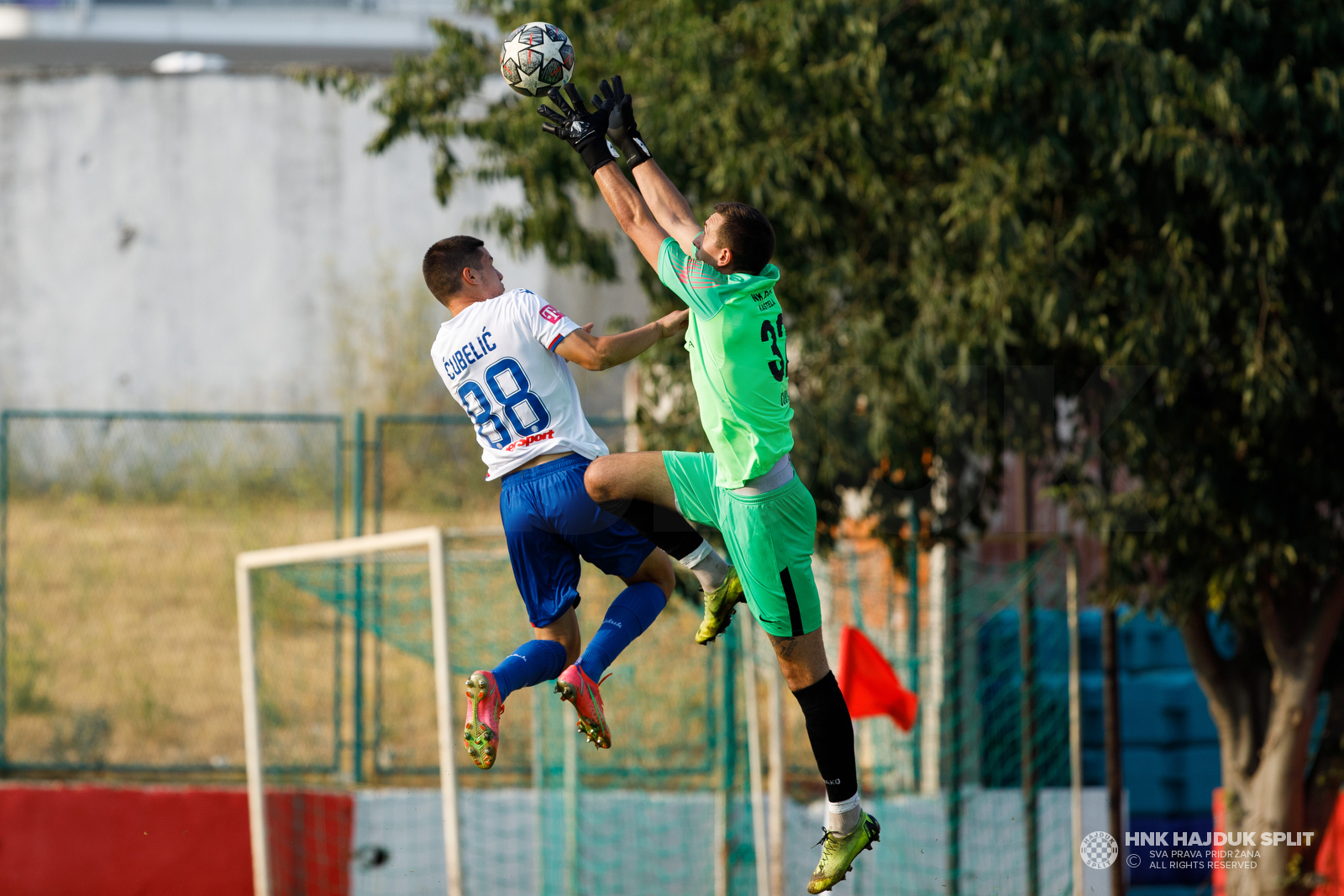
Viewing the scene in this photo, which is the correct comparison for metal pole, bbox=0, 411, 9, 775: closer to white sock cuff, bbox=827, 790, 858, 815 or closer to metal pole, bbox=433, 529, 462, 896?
metal pole, bbox=433, 529, 462, 896

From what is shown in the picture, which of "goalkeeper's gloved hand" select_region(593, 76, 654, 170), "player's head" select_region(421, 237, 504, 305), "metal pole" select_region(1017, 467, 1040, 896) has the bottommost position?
"metal pole" select_region(1017, 467, 1040, 896)

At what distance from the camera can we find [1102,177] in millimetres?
8398

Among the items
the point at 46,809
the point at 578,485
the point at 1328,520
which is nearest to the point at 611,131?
the point at 578,485

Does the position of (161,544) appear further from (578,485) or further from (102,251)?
(578,485)

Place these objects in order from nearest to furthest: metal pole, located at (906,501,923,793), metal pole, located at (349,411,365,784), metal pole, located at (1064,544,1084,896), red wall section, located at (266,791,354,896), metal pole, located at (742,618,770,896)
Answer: metal pole, located at (742,618,770,896)
metal pole, located at (1064,544,1084,896)
red wall section, located at (266,791,354,896)
metal pole, located at (906,501,923,793)
metal pole, located at (349,411,365,784)

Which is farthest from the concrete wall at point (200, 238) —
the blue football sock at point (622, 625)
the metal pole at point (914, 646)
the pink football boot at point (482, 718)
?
the pink football boot at point (482, 718)

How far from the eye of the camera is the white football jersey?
204 inches

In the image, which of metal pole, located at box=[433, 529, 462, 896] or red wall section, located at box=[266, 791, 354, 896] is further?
red wall section, located at box=[266, 791, 354, 896]

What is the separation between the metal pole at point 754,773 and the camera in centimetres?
998

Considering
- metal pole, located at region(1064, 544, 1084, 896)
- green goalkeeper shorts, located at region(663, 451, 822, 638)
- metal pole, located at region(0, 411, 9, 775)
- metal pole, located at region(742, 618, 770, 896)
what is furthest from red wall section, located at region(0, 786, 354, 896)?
green goalkeeper shorts, located at region(663, 451, 822, 638)

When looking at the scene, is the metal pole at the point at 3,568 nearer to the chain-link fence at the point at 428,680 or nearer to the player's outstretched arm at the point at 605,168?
the chain-link fence at the point at 428,680

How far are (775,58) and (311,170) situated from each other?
1250 centimetres

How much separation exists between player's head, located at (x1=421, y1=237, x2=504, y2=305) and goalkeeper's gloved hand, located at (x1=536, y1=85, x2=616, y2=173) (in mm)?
522

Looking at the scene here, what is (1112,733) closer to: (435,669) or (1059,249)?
(1059,249)
